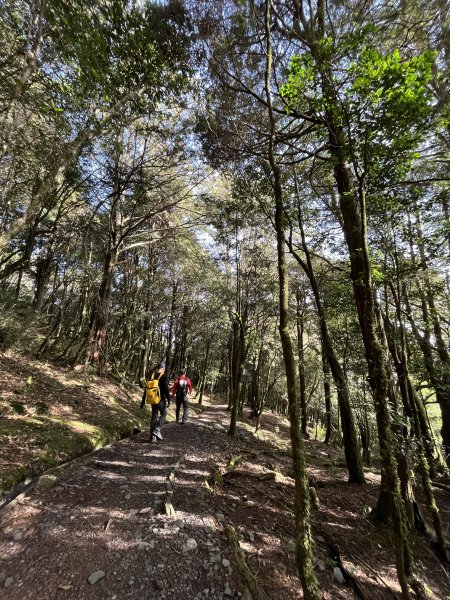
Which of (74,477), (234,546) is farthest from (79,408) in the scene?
(234,546)

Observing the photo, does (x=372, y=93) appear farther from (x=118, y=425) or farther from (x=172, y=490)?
(x=118, y=425)

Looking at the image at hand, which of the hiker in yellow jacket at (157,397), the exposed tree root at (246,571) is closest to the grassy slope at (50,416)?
the hiker in yellow jacket at (157,397)

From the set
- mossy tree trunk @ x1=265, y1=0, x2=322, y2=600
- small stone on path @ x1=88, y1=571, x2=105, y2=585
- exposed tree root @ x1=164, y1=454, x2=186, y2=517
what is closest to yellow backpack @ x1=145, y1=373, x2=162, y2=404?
exposed tree root @ x1=164, y1=454, x2=186, y2=517

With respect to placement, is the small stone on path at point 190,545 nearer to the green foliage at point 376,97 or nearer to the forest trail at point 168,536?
the forest trail at point 168,536

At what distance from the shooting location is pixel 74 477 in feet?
16.1

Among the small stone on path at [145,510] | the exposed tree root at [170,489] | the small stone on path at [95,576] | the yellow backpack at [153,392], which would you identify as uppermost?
the yellow backpack at [153,392]

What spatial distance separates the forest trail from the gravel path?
12mm

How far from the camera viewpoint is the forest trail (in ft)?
9.34

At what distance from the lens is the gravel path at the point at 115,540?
277 cm

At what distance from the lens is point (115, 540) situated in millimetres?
3379

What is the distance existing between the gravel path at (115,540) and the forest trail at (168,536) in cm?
1

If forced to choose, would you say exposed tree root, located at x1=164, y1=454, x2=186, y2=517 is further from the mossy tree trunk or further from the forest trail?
the mossy tree trunk

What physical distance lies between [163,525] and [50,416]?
4640 mm

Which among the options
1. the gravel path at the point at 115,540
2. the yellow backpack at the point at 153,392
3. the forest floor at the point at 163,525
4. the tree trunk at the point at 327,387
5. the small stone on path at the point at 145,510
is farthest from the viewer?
the tree trunk at the point at 327,387
